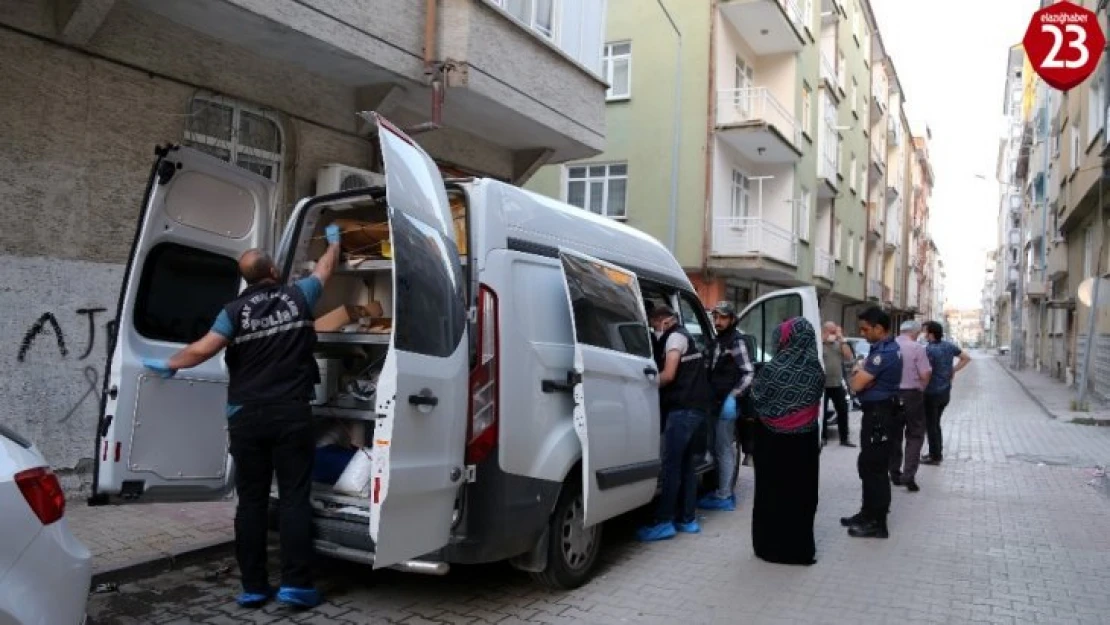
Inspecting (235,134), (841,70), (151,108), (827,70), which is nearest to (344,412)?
(151,108)

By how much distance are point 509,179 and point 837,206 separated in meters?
23.2

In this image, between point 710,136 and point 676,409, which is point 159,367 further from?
point 710,136

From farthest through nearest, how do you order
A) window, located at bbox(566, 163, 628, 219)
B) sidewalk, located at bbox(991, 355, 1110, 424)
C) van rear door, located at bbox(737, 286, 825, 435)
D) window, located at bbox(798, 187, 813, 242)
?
window, located at bbox(798, 187, 813, 242), window, located at bbox(566, 163, 628, 219), sidewalk, located at bbox(991, 355, 1110, 424), van rear door, located at bbox(737, 286, 825, 435)

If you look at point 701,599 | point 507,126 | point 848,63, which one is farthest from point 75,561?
point 848,63

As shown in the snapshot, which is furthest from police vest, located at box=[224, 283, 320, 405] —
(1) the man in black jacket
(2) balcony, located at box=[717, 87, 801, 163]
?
(2) balcony, located at box=[717, 87, 801, 163]

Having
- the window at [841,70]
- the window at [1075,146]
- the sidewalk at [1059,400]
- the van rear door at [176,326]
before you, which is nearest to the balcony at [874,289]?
the sidewalk at [1059,400]

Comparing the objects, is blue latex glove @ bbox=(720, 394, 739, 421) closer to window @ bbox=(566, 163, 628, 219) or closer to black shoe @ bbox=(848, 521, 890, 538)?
black shoe @ bbox=(848, 521, 890, 538)

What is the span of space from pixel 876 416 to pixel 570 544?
283cm

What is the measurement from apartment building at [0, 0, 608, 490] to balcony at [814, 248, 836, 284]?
782 inches

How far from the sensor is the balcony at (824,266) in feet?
90.5

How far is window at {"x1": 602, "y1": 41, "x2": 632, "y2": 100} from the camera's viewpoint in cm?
2086

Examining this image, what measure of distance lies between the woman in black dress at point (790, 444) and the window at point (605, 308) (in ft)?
2.98

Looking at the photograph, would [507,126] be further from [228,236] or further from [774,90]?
[774,90]

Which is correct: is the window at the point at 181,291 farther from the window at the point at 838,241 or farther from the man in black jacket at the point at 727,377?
the window at the point at 838,241
